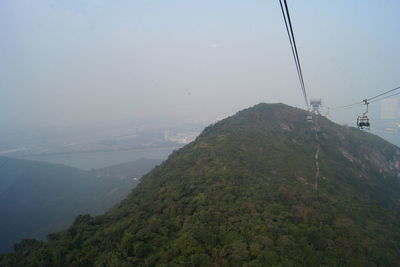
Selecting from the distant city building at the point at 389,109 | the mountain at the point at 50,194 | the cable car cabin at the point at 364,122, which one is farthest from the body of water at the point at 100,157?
the cable car cabin at the point at 364,122

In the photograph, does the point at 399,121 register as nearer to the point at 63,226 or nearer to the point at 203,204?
the point at 203,204

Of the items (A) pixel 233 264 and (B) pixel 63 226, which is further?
(B) pixel 63 226

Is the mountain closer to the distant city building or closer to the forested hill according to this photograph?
the forested hill

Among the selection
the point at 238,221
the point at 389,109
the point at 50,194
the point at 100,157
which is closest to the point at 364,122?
the point at 238,221

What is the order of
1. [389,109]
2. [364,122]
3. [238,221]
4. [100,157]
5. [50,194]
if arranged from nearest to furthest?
1. [238,221]
2. [364,122]
3. [50,194]
4. [389,109]
5. [100,157]

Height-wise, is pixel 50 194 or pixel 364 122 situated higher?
pixel 364 122

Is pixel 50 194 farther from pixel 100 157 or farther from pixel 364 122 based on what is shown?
pixel 364 122

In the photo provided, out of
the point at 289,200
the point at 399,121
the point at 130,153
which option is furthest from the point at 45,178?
the point at 399,121
